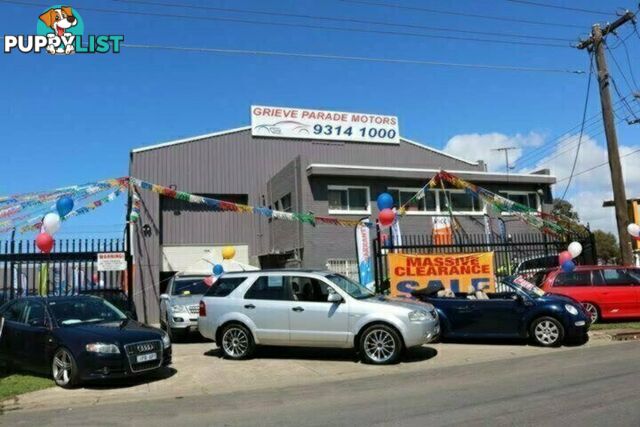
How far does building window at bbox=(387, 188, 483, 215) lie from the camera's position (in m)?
24.2

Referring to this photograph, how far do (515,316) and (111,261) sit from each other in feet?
35.4

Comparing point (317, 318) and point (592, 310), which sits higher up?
point (317, 318)

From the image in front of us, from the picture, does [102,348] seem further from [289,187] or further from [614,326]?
[289,187]

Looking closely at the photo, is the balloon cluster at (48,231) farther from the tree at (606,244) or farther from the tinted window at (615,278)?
the tree at (606,244)

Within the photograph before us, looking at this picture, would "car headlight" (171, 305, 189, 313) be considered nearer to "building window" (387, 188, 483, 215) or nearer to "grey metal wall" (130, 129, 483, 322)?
"grey metal wall" (130, 129, 483, 322)

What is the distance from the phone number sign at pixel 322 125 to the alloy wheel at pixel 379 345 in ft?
60.7

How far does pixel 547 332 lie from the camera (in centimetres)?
1239

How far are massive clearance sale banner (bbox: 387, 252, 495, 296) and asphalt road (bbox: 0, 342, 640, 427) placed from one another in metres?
6.64

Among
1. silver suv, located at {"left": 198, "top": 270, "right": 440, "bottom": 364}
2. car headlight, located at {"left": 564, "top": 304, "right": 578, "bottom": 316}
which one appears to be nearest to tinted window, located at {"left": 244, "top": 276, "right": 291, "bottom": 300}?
silver suv, located at {"left": 198, "top": 270, "right": 440, "bottom": 364}

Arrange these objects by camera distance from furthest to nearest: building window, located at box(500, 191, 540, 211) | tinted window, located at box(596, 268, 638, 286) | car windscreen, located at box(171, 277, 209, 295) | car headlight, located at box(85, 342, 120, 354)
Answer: building window, located at box(500, 191, 540, 211)
car windscreen, located at box(171, 277, 209, 295)
tinted window, located at box(596, 268, 638, 286)
car headlight, located at box(85, 342, 120, 354)

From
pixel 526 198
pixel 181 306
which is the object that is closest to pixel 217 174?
pixel 181 306

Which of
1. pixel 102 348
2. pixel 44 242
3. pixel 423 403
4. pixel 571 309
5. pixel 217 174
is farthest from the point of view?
pixel 217 174

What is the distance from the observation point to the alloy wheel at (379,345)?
35.6ft

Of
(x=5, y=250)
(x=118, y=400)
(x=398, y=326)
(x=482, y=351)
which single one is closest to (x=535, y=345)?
(x=482, y=351)
